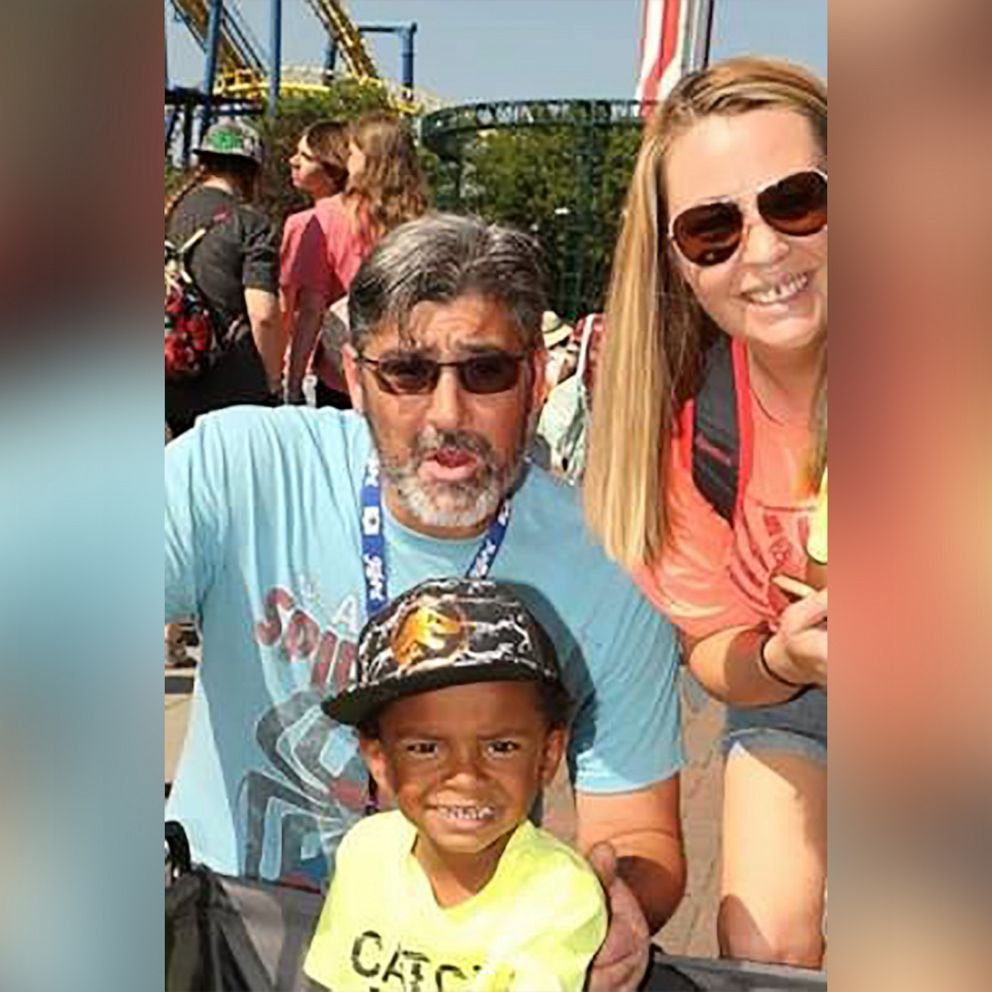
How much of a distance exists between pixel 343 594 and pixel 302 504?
0.11 m

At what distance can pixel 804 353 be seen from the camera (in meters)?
2.05

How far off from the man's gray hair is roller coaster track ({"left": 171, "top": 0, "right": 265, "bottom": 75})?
0.85 feet

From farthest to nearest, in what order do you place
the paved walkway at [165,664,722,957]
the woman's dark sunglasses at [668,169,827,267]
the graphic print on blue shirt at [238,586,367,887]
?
the graphic print on blue shirt at [238,586,367,887], the paved walkway at [165,664,722,957], the woman's dark sunglasses at [668,169,827,267]

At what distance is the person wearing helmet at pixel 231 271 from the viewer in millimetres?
2260

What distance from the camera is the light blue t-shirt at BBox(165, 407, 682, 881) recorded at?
2.18 meters

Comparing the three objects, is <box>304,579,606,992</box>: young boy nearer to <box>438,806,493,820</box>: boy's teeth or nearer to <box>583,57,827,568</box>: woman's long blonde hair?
<box>438,806,493,820</box>: boy's teeth

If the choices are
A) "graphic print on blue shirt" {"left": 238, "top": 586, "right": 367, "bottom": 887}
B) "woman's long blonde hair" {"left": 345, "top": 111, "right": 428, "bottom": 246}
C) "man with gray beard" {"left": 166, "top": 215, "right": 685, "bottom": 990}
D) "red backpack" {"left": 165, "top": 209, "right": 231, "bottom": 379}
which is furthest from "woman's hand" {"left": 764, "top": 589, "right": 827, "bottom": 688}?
"red backpack" {"left": 165, "top": 209, "right": 231, "bottom": 379}

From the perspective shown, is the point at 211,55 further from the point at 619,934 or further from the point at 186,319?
the point at 619,934

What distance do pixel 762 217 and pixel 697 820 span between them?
645mm

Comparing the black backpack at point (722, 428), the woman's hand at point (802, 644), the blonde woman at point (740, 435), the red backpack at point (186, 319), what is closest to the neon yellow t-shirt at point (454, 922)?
the blonde woman at point (740, 435)

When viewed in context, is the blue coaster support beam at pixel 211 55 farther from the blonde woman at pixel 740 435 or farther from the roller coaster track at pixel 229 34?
the blonde woman at pixel 740 435

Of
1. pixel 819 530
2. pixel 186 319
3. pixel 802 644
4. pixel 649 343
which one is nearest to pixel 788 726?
pixel 802 644
